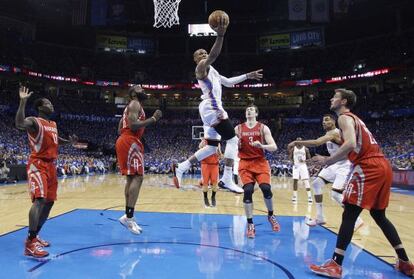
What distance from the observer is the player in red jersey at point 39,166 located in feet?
15.0

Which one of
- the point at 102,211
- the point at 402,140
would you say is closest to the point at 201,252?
the point at 102,211

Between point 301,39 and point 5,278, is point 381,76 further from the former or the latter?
point 5,278

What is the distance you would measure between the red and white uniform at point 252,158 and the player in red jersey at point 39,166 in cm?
315

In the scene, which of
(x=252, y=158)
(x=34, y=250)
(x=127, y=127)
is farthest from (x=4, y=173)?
(x=252, y=158)

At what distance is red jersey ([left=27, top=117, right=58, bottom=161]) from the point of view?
4.84 m

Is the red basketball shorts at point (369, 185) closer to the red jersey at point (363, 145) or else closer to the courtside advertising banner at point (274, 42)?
the red jersey at point (363, 145)

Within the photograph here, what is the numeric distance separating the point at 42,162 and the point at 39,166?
2.9 inches

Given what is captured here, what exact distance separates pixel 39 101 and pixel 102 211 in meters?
4.20

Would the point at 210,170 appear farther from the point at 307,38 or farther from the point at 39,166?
the point at 307,38

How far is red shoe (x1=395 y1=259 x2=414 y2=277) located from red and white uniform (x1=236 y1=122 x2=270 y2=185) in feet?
8.34

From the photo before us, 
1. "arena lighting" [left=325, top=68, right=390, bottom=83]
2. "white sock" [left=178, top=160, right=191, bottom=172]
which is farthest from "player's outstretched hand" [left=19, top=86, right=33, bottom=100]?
"arena lighting" [left=325, top=68, right=390, bottom=83]

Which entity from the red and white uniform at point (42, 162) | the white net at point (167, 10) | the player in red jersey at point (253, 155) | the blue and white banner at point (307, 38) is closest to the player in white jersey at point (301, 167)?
the player in red jersey at point (253, 155)

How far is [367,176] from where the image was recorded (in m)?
4.06

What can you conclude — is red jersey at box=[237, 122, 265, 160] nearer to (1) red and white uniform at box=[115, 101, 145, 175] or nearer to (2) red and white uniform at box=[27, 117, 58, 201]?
(1) red and white uniform at box=[115, 101, 145, 175]
